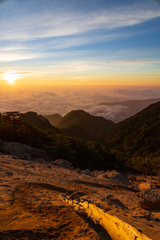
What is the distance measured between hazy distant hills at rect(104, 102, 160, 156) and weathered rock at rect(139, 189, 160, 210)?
241 feet

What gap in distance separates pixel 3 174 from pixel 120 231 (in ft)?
27.9

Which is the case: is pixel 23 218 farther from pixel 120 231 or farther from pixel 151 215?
pixel 151 215

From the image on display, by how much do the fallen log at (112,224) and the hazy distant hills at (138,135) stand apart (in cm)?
7842

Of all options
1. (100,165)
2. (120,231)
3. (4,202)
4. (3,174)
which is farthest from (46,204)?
(100,165)

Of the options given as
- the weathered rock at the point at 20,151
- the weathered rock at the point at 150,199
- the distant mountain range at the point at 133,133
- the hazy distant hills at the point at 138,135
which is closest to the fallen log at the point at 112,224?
the weathered rock at the point at 150,199

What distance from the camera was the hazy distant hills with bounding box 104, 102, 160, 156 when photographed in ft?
268

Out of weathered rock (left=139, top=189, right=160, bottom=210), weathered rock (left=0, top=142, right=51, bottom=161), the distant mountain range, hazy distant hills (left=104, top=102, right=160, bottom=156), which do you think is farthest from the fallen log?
hazy distant hills (left=104, top=102, right=160, bottom=156)

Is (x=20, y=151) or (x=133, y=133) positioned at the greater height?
(x=20, y=151)

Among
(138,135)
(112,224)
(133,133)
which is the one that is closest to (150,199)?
(112,224)

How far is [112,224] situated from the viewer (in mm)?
4297

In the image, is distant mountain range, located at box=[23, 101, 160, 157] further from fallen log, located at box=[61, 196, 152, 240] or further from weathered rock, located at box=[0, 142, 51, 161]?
fallen log, located at box=[61, 196, 152, 240]

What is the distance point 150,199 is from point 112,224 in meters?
5.21

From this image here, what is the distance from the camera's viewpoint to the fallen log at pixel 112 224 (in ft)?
12.2

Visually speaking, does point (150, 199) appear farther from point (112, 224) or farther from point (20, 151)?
point (20, 151)
